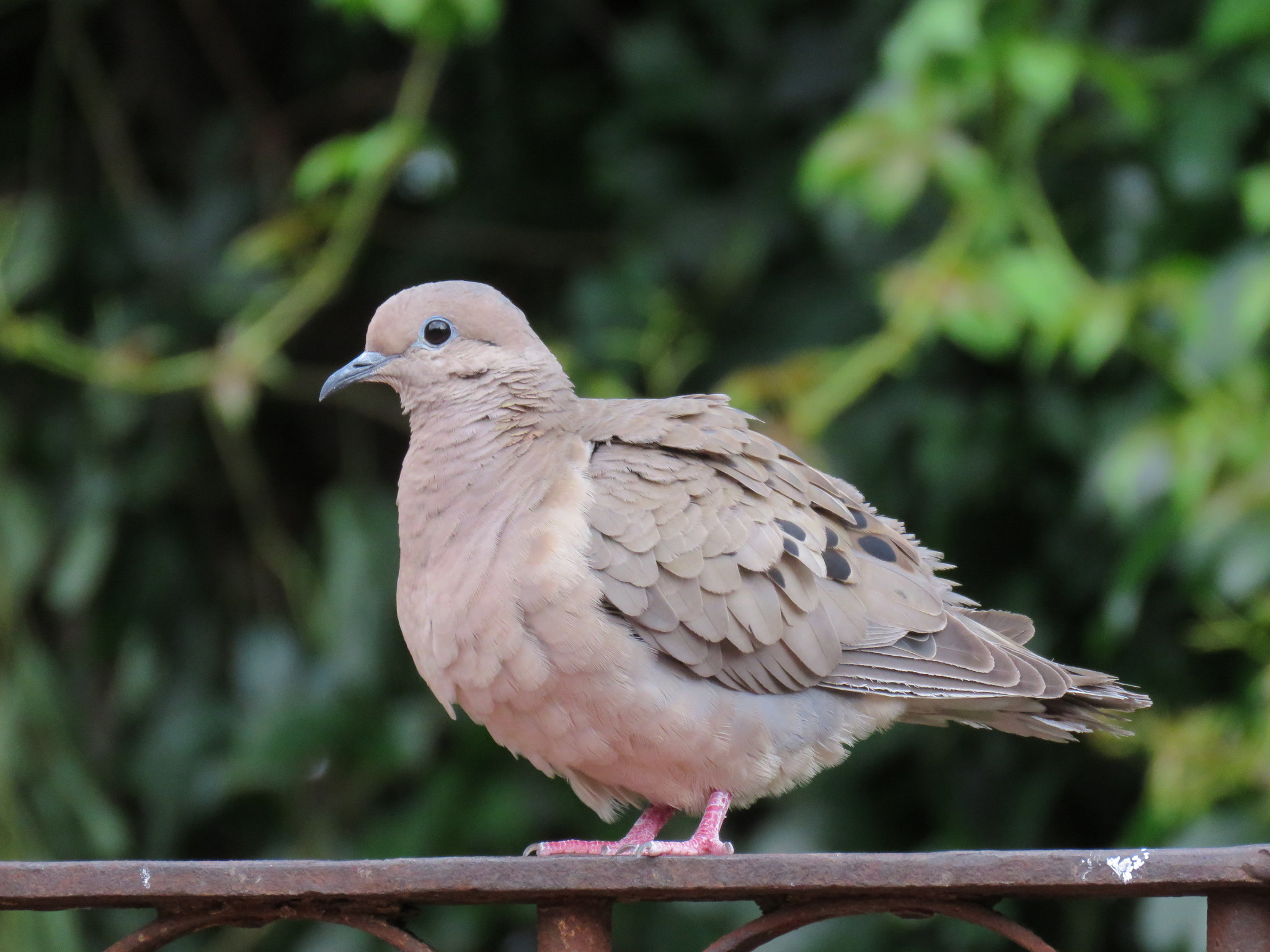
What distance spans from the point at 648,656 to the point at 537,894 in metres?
0.59

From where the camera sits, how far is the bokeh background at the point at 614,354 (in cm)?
280

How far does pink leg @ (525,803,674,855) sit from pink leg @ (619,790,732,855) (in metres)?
0.03

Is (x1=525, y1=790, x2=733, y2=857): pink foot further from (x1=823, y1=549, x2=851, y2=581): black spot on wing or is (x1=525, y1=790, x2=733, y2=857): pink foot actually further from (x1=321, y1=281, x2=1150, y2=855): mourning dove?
(x1=823, y1=549, x2=851, y2=581): black spot on wing

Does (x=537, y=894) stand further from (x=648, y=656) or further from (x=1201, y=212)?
(x=1201, y=212)

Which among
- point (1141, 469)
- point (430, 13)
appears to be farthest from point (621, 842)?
point (430, 13)

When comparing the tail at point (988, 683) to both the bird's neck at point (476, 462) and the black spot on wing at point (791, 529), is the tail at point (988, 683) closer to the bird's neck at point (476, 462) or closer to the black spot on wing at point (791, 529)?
the black spot on wing at point (791, 529)

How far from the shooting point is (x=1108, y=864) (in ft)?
4.16

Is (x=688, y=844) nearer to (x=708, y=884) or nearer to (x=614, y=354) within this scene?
(x=708, y=884)

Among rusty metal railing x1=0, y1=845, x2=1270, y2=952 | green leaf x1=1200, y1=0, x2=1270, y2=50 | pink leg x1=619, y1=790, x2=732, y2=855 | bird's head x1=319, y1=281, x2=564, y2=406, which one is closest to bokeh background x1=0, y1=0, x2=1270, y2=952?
green leaf x1=1200, y1=0, x2=1270, y2=50

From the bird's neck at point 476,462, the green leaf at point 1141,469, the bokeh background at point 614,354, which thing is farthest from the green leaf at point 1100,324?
the bird's neck at point 476,462

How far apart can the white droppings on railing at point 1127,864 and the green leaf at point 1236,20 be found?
6.27 ft

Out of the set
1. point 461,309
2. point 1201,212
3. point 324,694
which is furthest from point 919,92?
point 324,694

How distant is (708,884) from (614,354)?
211 cm

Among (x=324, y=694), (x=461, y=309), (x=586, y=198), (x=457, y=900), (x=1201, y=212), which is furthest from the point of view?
(x=586, y=198)
